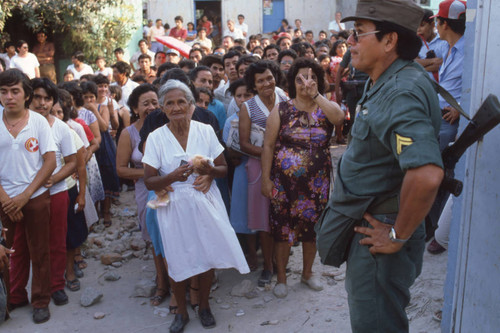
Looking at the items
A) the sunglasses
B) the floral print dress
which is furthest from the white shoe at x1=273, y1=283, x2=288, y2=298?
the sunglasses

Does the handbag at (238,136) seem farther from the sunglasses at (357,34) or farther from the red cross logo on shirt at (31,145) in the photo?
the sunglasses at (357,34)

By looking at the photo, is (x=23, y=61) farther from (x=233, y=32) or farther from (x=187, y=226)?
(x=233, y=32)

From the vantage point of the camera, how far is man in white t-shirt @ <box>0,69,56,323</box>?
3865 mm

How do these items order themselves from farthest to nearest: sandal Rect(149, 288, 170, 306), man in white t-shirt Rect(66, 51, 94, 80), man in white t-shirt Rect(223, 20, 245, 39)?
man in white t-shirt Rect(223, 20, 245, 39)
man in white t-shirt Rect(66, 51, 94, 80)
sandal Rect(149, 288, 170, 306)

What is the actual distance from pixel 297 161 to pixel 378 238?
6.80 feet

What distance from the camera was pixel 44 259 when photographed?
4145 mm

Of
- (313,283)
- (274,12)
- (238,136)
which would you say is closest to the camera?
(313,283)

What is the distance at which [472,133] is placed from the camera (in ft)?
6.89

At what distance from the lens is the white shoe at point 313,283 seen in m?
4.36

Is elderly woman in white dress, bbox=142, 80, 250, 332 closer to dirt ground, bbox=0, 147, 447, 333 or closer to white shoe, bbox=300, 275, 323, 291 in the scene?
dirt ground, bbox=0, 147, 447, 333

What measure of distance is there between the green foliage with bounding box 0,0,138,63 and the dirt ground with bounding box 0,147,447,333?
30.9ft

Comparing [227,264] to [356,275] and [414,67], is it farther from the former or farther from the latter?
[414,67]

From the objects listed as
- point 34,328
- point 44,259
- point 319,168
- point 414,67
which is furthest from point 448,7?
point 34,328

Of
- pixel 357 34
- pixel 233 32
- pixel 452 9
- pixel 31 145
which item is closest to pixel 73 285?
pixel 31 145
